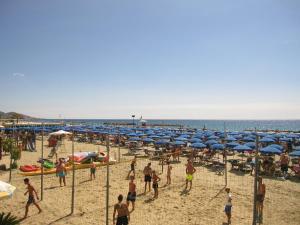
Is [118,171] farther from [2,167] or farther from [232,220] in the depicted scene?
[232,220]

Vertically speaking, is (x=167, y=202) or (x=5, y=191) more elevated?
(x=5, y=191)

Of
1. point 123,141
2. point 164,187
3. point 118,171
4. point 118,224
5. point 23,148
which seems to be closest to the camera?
point 118,224

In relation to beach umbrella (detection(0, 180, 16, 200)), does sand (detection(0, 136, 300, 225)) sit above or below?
below

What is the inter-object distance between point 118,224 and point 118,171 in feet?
28.0

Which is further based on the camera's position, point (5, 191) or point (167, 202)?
point (167, 202)

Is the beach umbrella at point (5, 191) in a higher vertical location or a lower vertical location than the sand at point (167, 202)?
higher

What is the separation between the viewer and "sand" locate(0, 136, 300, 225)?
868 centimetres

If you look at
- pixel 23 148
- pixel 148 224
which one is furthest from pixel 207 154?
pixel 23 148

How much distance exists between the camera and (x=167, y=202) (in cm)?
1024

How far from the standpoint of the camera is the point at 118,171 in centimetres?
1552

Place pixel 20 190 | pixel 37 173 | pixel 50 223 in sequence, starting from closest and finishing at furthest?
pixel 50 223, pixel 20 190, pixel 37 173

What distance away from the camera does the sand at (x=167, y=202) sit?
342 inches

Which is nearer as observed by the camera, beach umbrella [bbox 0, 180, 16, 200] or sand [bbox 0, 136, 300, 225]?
beach umbrella [bbox 0, 180, 16, 200]

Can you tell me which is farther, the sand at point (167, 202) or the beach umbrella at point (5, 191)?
the sand at point (167, 202)
